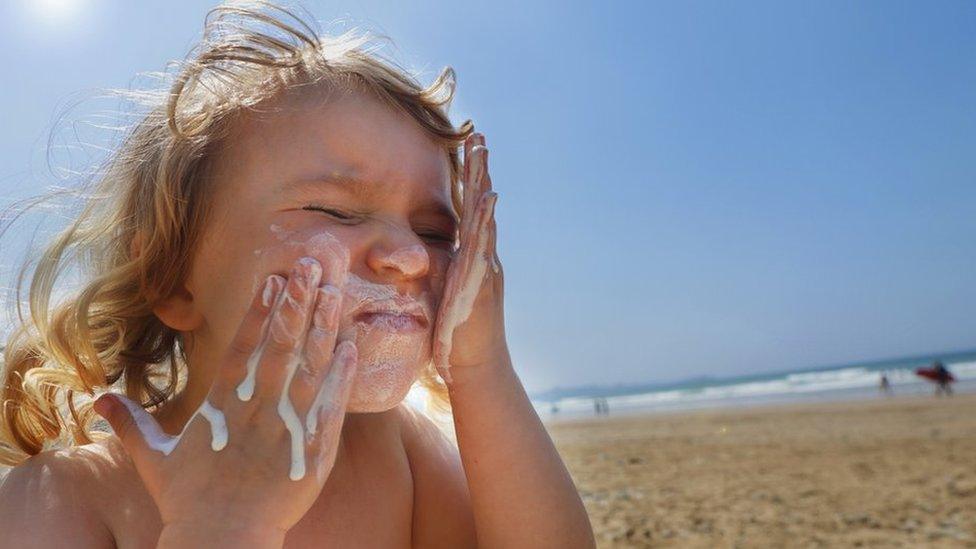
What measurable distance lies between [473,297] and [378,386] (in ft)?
1.30

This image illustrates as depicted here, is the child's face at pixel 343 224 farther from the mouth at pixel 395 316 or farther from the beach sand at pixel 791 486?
the beach sand at pixel 791 486

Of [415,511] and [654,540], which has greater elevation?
[415,511]

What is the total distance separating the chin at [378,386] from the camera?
188cm

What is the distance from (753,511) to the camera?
7.30m

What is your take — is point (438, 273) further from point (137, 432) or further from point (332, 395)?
point (137, 432)

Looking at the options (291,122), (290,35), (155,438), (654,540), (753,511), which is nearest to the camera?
(155,438)

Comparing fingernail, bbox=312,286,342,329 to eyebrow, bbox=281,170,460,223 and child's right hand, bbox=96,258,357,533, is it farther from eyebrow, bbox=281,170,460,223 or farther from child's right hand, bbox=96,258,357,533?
eyebrow, bbox=281,170,460,223

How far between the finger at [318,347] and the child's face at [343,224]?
0.47 feet

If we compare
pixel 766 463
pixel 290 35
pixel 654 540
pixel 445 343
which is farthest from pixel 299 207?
pixel 766 463

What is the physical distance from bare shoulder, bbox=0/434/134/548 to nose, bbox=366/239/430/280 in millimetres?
832

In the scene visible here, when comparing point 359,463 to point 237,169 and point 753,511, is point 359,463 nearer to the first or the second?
point 237,169

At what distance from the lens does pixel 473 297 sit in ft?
7.00

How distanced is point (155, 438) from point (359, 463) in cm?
77

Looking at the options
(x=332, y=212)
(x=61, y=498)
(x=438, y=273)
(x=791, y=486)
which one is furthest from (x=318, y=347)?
(x=791, y=486)
